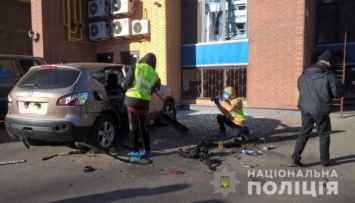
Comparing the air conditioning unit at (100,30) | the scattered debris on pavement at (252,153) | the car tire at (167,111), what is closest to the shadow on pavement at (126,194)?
the scattered debris on pavement at (252,153)

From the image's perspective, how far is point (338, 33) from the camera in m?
12.7

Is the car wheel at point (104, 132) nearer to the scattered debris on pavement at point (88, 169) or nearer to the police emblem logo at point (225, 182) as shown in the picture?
the scattered debris on pavement at point (88, 169)

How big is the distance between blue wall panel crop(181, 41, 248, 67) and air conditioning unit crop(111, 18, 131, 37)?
7.17 feet

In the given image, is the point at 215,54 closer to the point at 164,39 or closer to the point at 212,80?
the point at 212,80

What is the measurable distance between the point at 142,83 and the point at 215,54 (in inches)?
267

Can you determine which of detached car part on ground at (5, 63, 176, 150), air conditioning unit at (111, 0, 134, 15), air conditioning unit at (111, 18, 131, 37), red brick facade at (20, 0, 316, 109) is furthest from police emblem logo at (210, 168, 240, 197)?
air conditioning unit at (111, 0, 134, 15)

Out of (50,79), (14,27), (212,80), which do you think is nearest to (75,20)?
(14,27)

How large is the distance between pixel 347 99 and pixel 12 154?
11.4 metres

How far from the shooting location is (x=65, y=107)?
535cm

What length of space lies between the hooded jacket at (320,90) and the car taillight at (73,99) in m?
3.57

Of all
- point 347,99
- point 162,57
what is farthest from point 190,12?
point 347,99

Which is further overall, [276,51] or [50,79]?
[276,51]

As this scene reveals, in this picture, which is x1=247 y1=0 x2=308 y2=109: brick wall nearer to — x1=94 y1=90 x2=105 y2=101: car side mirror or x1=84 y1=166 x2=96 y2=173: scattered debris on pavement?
x1=94 y1=90 x2=105 y2=101: car side mirror

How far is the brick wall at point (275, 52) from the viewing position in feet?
33.8
